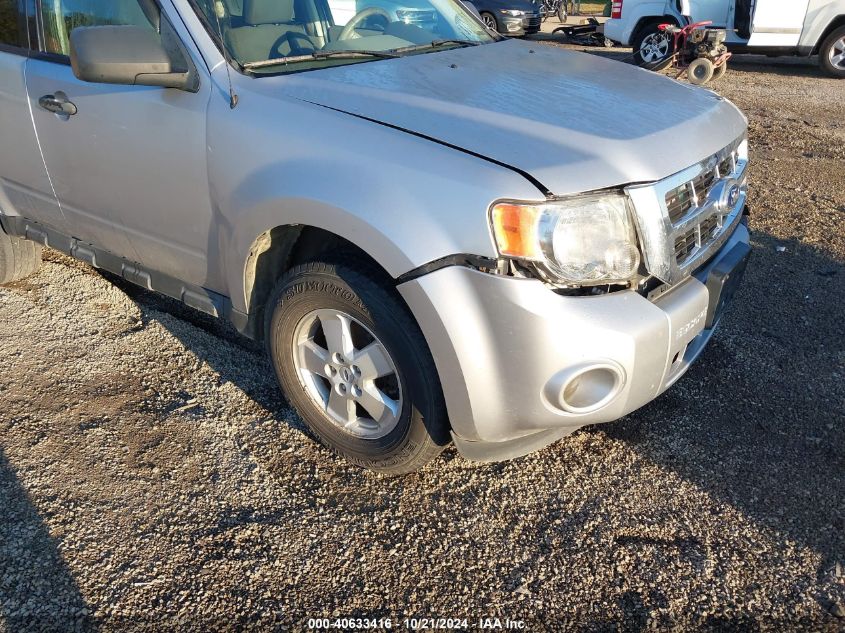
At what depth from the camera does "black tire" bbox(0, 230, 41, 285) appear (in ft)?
13.4

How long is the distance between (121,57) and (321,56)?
77cm

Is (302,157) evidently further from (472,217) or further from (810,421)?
(810,421)

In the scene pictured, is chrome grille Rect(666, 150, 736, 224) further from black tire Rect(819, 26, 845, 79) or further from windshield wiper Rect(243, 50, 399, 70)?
black tire Rect(819, 26, 845, 79)

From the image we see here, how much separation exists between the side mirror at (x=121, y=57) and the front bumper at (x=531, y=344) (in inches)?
49.6

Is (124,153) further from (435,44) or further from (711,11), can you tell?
(711,11)

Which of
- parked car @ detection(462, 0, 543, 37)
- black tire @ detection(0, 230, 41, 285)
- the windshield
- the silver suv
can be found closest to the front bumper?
the silver suv

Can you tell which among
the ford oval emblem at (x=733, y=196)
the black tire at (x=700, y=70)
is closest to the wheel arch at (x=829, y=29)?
the black tire at (x=700, y=70)

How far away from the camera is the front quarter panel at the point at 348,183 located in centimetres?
209

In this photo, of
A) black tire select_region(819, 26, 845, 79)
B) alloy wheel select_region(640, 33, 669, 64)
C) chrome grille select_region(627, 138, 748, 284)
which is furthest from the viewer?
alloy wheel select_region(640, 33, 669, 64)

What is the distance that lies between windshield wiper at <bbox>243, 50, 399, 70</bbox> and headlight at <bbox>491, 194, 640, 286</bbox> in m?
1.25

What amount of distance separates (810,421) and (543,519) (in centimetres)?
133

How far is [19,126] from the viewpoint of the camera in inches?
132

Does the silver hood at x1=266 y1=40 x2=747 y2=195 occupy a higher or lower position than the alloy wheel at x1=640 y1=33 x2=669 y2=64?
higher

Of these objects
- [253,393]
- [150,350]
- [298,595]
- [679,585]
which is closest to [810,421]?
[679,585]
